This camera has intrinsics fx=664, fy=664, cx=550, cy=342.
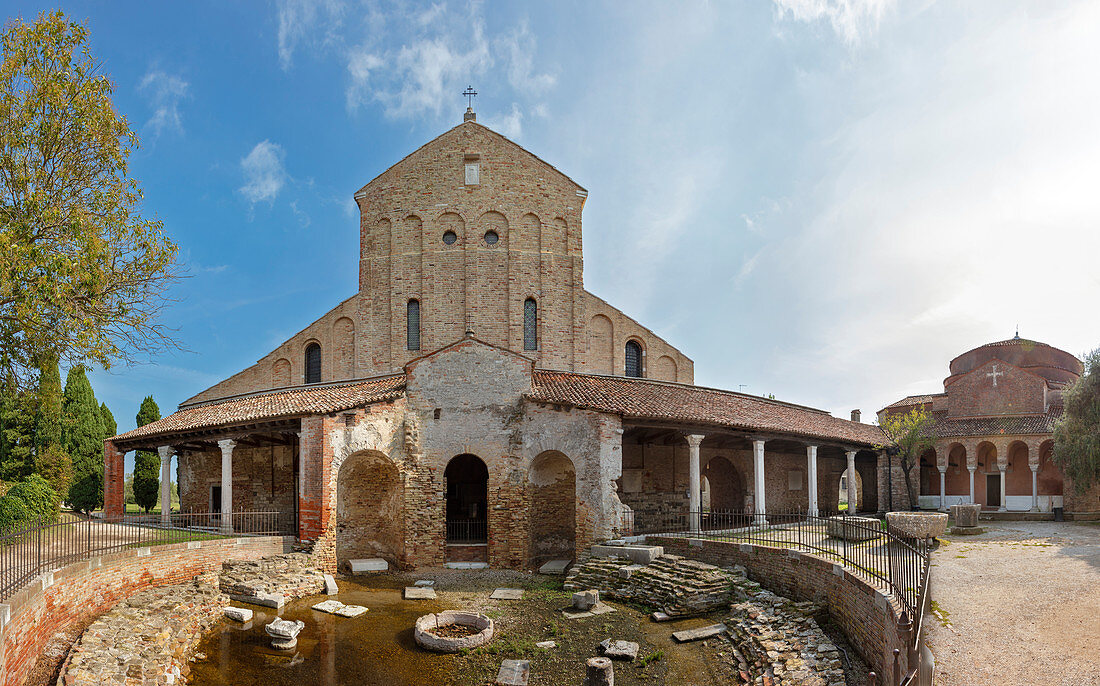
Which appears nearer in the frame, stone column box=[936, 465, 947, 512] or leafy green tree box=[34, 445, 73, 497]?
leafy green tree box=[34, 445, 73, 497]

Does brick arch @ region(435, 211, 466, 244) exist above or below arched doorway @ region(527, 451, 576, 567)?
above

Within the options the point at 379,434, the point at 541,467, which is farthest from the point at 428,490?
the point at 541,467

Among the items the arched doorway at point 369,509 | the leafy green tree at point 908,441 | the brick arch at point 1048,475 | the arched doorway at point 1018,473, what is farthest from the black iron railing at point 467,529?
the brick arch at point 1048,475

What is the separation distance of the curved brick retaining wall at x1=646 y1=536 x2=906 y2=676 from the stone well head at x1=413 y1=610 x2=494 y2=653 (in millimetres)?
5920

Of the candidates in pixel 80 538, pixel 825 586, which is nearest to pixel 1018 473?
pixel 825 586

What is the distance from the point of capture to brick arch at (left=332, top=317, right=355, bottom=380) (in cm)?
2648

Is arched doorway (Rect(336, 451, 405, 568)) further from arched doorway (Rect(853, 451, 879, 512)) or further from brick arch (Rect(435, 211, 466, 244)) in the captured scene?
arched doorway (Rect(853, 451, 879, 512))

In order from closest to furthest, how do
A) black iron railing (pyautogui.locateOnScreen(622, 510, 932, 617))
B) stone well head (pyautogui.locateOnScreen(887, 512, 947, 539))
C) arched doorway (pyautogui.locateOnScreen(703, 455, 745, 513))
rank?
black iron railing (pyautogui.locateOnScreen(622, 510, 932, 617))
stone well head (pyautogui.locateOnScreen(887, 512, 947, 539))
arched doorway (pyautogui.locateOnScreen(703, 455, 745, 513))

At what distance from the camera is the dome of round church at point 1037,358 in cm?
3462

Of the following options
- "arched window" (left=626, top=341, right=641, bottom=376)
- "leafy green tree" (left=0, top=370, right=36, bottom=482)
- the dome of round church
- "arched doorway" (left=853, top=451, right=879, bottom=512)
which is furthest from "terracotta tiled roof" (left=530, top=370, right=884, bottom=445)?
"leafy green tree" (left=0, top=370, right=36, bottom=482)

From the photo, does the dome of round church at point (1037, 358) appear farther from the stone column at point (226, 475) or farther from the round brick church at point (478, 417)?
the stone column at point (226, 475)

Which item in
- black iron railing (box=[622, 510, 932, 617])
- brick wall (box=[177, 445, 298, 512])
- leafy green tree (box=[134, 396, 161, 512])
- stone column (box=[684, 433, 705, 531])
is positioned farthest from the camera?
leafy green tree (box=[134, 396, 161, 512])

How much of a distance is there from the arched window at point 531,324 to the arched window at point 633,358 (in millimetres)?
4161

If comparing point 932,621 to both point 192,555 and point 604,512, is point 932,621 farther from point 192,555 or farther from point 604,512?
point 192,555
